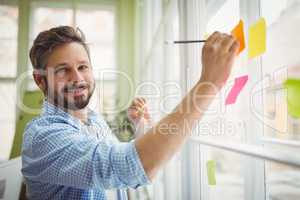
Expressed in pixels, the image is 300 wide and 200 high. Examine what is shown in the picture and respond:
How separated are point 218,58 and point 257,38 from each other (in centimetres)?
16

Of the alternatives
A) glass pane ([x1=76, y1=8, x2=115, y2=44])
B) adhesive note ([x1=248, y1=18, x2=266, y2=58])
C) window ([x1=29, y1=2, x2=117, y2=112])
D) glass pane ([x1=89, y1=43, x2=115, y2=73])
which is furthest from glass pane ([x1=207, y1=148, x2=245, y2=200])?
glass pane ([x1=76, y1=8, x2=115, y2=44])

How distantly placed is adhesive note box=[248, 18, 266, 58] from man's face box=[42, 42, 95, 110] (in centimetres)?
59

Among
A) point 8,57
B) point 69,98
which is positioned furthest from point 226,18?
point 8,57

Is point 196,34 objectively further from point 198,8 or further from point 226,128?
point 226,128

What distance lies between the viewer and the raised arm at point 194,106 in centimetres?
62

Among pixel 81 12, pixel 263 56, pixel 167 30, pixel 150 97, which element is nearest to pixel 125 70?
pixel 81 12

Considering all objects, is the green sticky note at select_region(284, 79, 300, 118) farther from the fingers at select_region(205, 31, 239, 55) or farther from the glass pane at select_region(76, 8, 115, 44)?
the glass pane at select_region(76, 8, 115, 44)

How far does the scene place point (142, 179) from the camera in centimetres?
66

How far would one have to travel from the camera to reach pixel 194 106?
64 cm

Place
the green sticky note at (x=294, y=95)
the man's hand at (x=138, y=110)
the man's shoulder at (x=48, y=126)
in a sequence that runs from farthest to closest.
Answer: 1. the man's hand at (x=138, y=110)
2. the man's shoulder at (x=48, y=126)
3. the green sticky note at (x=294, y=95)

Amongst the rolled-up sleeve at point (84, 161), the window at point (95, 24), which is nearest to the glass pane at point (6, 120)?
the window at point (95, 24)

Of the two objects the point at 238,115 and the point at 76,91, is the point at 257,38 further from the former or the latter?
the point at 76,91

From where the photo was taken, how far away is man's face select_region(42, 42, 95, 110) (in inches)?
38.3

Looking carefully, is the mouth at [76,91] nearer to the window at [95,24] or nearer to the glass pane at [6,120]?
the window at [95,24]
